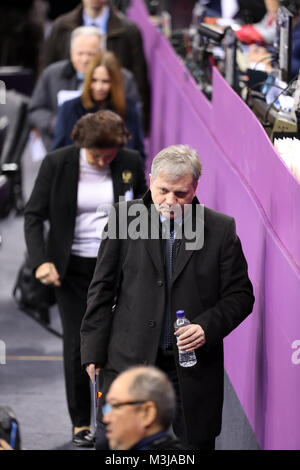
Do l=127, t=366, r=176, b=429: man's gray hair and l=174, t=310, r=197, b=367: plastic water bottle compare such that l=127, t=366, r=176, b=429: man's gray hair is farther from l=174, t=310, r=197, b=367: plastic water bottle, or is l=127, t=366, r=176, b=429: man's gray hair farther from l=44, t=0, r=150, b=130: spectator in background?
l=44, t=0, r=150, b=130: spectator in background

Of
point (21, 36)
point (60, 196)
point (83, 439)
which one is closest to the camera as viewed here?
point (60, 196)

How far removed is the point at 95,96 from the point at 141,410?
3.98 metres

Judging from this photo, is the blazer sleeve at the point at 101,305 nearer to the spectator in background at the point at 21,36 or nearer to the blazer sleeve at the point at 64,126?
the blazer sleeve at the point at 64,126

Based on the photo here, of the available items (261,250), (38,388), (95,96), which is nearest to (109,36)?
(95,96)

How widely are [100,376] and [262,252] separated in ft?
3.08

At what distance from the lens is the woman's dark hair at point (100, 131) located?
6.12 meters

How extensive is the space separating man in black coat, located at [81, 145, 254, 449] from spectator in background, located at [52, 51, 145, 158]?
8.05 ft

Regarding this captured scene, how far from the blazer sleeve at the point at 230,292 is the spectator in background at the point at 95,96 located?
263cm

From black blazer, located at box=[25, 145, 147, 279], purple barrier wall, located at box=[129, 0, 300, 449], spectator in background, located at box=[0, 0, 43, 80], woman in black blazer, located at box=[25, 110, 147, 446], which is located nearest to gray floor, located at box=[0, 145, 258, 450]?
purple barrier wall, located at box=[129, 0, 300, 449]

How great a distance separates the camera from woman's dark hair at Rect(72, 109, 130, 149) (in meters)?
6.12

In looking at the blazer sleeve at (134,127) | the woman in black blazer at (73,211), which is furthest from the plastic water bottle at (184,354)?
the blazer sleeve at (134,127)

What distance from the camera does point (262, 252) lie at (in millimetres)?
5484

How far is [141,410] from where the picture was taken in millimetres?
3770

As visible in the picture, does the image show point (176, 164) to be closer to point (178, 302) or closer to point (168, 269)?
point (168, 269)
